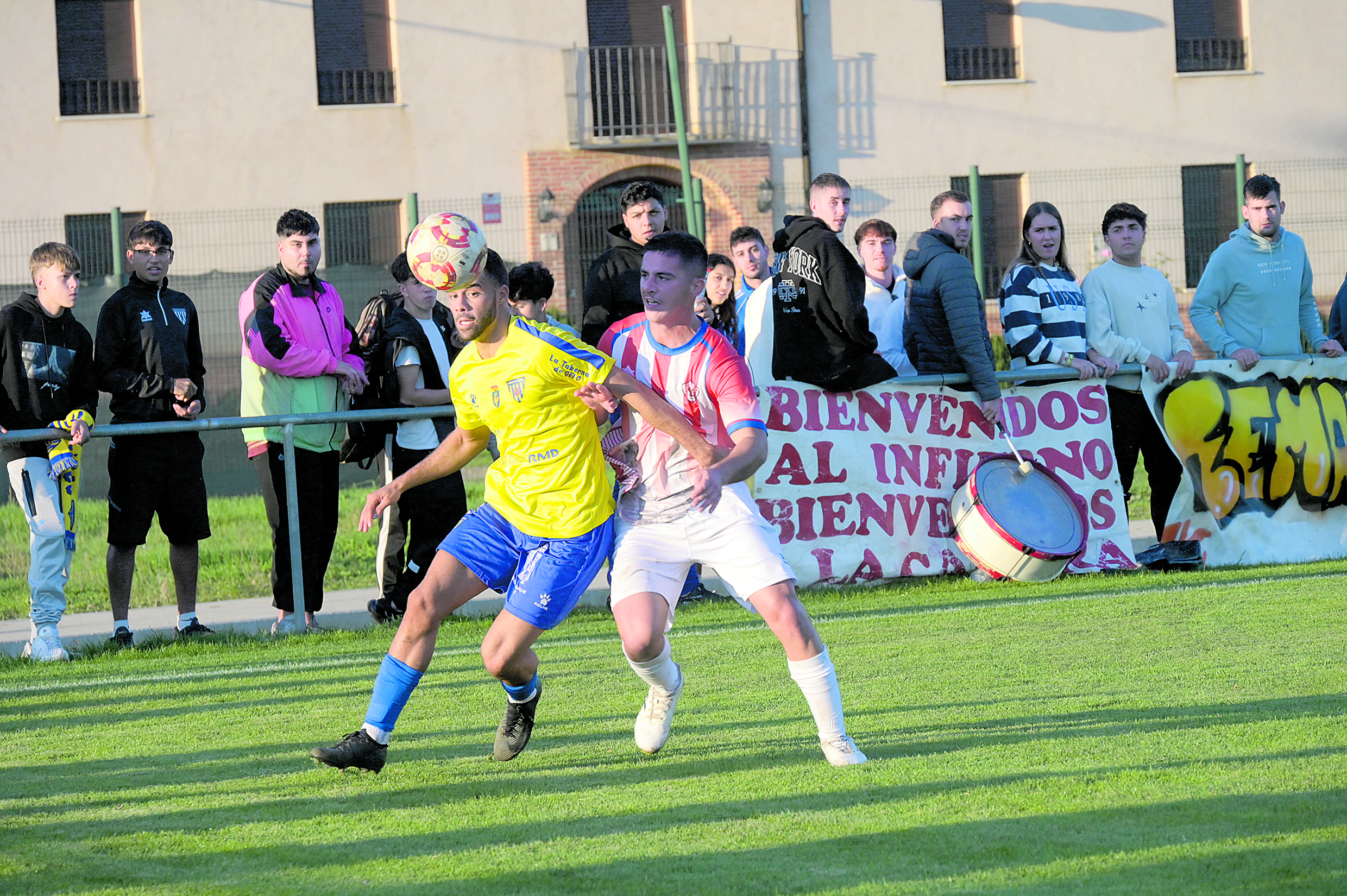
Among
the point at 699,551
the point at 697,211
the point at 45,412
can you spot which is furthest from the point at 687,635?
the point at 697,211

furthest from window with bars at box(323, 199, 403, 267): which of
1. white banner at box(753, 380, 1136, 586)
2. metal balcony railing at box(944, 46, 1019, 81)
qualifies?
white banner at box(753, 380, 1136, 586)

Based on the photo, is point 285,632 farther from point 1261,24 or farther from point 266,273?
point 1261,24

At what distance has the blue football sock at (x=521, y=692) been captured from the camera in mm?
5441

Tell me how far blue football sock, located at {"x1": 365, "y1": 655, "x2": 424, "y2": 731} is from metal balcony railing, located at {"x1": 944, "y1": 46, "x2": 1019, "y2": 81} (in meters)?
24.8

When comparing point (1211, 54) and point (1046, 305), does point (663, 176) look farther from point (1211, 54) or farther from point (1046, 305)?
point (1046, 305)

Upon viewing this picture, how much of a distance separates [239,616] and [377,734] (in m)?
4.94

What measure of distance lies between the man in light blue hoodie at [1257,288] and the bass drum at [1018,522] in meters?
1.89

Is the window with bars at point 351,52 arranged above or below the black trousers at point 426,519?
above

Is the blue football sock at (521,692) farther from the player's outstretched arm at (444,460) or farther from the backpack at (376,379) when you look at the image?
the backpack at (376,379)

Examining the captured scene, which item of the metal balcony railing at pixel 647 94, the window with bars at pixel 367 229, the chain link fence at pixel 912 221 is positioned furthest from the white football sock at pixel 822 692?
the metal balcony railing at pixel 647 94

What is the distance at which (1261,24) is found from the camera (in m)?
28.6

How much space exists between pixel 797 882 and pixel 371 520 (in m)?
2.25

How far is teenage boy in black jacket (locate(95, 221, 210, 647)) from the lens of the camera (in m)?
8.59

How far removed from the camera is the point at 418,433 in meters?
9.05
